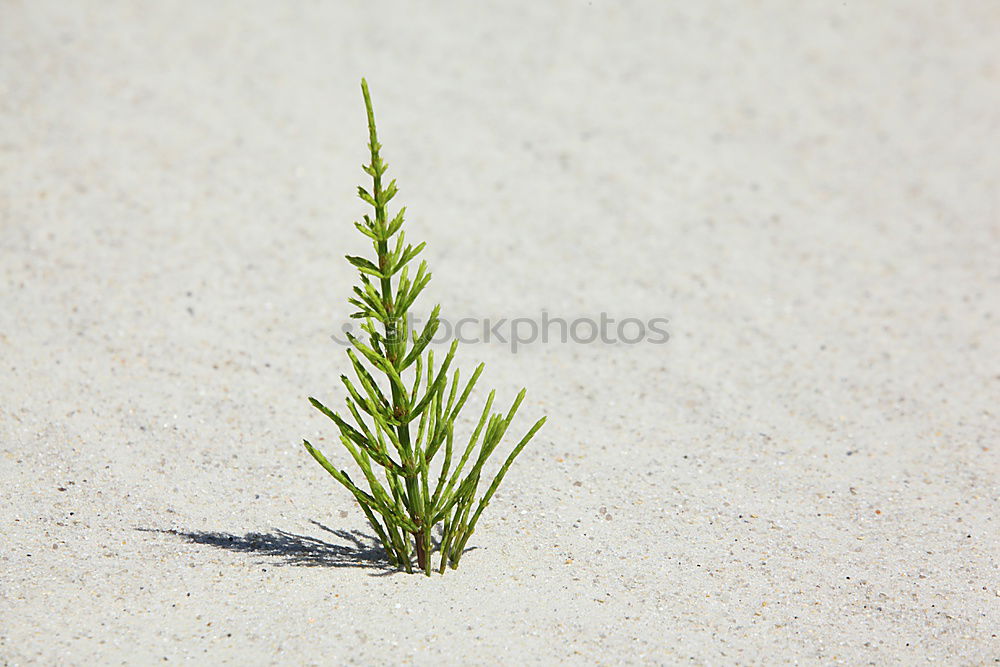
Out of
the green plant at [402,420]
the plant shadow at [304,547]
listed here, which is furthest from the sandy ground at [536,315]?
the green plant at [402,420]

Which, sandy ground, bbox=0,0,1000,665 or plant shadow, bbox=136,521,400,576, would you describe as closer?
sandy ground, bbox=0,0,1000,665

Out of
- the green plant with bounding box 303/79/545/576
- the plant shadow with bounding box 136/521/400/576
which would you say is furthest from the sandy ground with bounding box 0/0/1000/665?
the green plant with bounding box 303/79/545/576

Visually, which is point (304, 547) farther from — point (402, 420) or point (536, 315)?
point (536, 315)

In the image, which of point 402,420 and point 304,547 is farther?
point 304,547

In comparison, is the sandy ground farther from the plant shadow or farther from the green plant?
the green plant

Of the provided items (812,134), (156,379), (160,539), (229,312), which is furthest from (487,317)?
(812,134)

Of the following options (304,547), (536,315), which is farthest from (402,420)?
(536,315)
